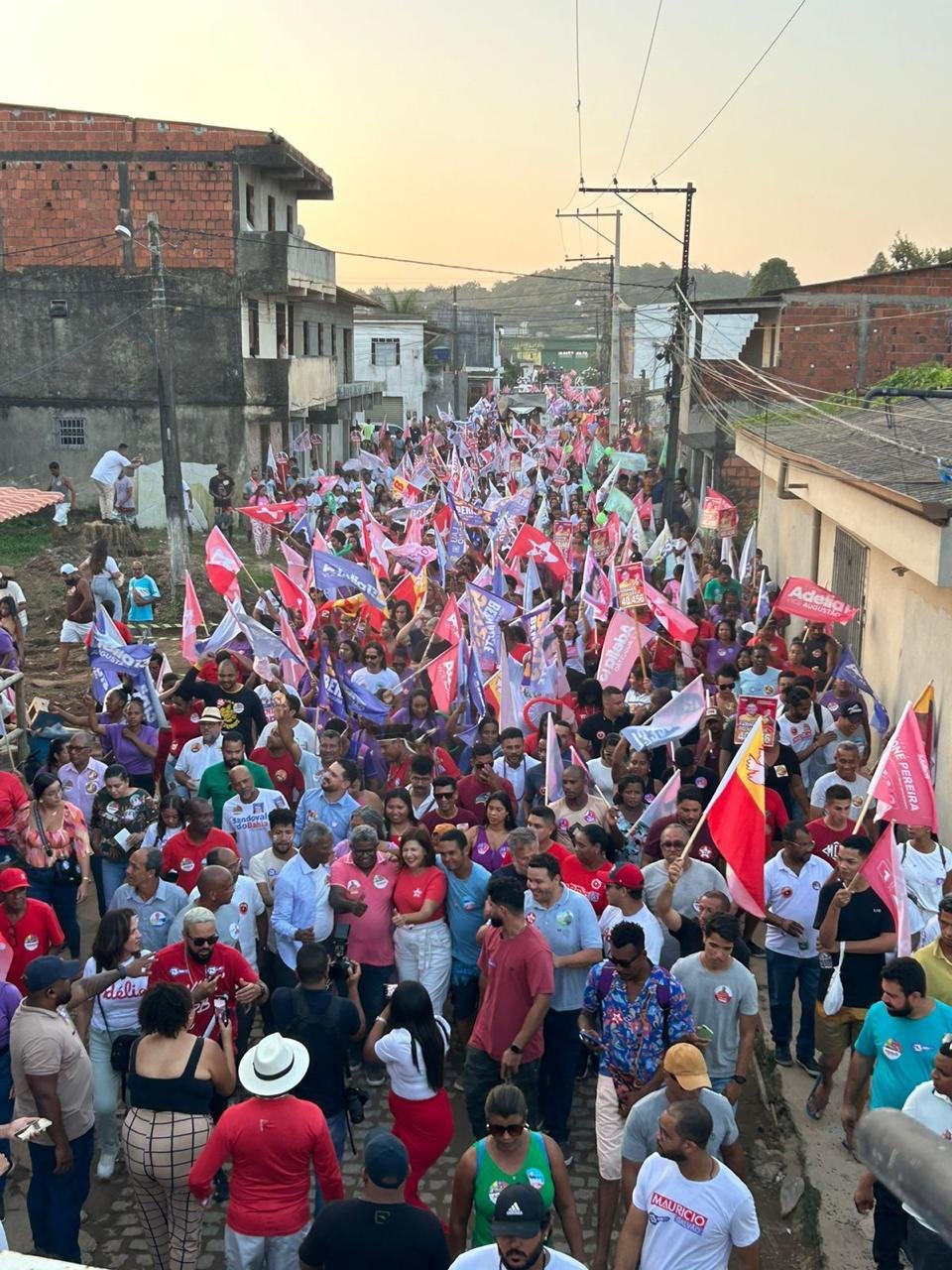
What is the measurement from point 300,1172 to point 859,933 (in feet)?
10.1

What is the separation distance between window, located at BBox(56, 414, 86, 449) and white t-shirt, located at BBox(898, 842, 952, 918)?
28447mm

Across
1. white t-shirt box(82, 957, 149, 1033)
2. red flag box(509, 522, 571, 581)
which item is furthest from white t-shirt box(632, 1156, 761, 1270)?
red flag box(509, 522, 571, 581)

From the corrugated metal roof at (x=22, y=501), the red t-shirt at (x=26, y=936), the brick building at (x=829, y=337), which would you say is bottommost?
the red t-shirt at (x=26, y=936)

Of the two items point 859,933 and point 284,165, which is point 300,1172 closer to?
point 859,933

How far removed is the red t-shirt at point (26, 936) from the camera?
6.39 metres

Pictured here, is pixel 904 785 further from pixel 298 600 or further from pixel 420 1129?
pixel 298 600

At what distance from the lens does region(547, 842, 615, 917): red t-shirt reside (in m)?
6.93

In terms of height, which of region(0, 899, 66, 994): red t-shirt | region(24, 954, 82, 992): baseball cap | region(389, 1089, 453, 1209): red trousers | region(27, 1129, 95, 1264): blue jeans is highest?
region(24, 954, 82, 992): baseball cap

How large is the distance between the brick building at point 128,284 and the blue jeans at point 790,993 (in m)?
26.0

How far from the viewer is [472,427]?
46062 millimetres

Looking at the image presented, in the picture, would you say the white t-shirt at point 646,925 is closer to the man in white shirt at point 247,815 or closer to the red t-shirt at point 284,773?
the man in white shirt at point 247,815

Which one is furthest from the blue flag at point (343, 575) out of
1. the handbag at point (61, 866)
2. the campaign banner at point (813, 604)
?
the handbag at point (61, 866)

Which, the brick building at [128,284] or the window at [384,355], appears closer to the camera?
the brick building at [128,284]

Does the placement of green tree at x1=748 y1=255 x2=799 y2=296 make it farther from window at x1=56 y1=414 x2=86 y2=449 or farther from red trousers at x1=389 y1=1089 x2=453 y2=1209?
red trousers at x1=389 y1=1089 x2=453 y2=1209
